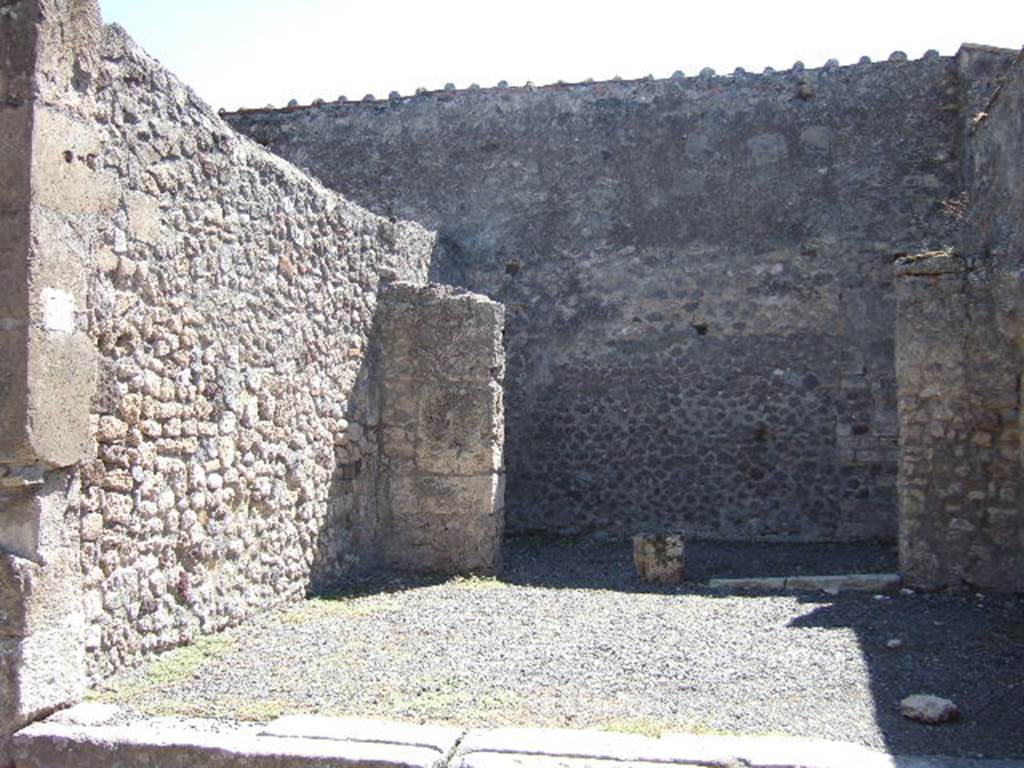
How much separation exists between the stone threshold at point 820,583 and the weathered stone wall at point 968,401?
0.74 feet

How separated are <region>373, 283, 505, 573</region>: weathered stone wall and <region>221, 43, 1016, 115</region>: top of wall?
4639 millimetres

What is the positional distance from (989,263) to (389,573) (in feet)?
16.4

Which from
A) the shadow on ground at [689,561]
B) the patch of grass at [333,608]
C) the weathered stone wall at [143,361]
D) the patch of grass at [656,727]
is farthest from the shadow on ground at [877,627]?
the weathered stone wall at [143,361]

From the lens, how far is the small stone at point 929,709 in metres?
4.55

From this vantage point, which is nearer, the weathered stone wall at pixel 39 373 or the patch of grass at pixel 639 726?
the patch of grass at pixel 639 726

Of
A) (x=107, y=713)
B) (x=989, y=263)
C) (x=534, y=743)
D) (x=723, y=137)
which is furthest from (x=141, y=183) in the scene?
(x=723, y=137)

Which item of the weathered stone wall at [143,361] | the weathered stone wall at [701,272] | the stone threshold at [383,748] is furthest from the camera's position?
the weathered stone wall at [701,272]

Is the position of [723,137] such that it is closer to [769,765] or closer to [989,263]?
[989,263]

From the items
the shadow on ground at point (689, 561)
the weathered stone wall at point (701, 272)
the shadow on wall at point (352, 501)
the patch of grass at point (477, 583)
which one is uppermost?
the weathered stone wall at point (701, 272)

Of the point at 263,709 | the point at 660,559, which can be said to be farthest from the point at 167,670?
the point at 660,559

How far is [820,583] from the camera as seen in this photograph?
810 cm

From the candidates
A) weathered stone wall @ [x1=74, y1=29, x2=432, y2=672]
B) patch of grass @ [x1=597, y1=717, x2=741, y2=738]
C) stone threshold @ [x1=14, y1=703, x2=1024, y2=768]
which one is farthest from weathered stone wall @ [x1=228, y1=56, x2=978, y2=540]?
stone threshold @ [x1=14, y1=703, x2=1024, y2=768]

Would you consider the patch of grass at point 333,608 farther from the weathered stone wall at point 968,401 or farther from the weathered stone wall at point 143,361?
the weathered stone wall at point 968,401

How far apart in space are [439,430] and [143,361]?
3.40 m
